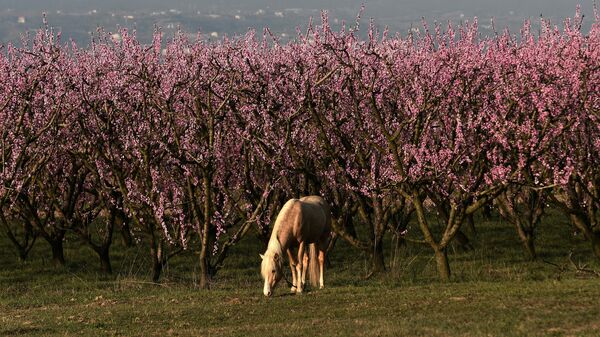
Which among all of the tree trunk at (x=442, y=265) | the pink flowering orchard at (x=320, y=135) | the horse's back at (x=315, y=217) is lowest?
the tree trunk at (x=442, y=265)

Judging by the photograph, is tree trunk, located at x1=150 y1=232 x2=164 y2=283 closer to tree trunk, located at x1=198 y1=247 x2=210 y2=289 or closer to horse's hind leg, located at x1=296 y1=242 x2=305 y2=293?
tree trunk, located at x1=198 y1=247 x2=210 y2=289

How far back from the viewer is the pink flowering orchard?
2422cm

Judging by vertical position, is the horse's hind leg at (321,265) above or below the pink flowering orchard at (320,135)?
below

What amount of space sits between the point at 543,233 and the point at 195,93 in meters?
16.5

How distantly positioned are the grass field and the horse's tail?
0.59m

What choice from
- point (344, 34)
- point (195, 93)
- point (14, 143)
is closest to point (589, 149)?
point (344, 34)

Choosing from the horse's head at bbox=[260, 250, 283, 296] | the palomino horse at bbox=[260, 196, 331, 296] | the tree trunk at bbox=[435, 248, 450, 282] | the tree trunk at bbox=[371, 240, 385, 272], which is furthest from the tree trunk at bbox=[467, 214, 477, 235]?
the horse's head at bbox=[260, 250, 283, 296]

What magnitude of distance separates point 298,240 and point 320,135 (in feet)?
23.4

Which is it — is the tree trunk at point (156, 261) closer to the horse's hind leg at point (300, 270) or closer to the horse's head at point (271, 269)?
the horse's hind leg at point (300, 270)

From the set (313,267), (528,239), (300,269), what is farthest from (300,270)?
(528,239)

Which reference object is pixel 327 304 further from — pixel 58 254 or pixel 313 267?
pixel 58 254

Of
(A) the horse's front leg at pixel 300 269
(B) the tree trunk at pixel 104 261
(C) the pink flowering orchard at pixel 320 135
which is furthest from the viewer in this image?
(B) the tree trunk at pixel 104 261

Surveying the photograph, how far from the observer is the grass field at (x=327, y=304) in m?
15.8

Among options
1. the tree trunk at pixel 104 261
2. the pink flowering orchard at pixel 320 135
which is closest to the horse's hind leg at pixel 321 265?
the pink flowering orchard at pixel 320 135
